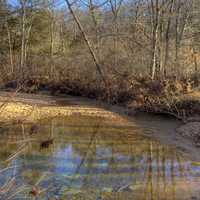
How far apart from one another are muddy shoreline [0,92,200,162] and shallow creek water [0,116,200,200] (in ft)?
1.55

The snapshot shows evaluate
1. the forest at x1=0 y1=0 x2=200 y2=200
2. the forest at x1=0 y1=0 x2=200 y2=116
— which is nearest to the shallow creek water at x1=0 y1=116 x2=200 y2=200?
the forest at x1=0 y1=0 x2=200 y2=200

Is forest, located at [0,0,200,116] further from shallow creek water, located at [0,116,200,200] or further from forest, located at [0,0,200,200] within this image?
shallow creek water, located at [0,116,200,200]

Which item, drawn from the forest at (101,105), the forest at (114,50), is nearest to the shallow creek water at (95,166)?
the forest at (101,105)

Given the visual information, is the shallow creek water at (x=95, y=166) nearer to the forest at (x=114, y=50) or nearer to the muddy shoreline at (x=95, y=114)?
the muddy shoreline at (x=95, y=114)

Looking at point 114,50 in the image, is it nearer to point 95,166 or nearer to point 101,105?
point 101,105

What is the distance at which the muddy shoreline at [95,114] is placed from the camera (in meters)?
→ 13.3

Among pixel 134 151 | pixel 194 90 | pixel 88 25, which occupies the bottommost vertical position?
pixel 134 151

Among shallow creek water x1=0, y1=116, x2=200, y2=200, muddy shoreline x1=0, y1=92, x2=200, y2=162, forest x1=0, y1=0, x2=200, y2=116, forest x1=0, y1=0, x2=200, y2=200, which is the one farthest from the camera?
forest x1=0, y1=0, x2=200, y2=116

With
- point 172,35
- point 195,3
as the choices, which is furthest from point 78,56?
point 195,3

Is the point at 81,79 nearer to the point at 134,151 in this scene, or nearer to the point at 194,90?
the point at 194,90

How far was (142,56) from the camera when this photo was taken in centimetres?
2392

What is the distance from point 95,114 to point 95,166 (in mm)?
8086

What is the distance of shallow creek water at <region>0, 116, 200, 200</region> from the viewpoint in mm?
8359

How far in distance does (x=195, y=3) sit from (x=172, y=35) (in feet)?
8.59
